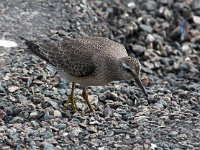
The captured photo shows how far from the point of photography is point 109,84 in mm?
11234

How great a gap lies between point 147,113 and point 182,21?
477cm

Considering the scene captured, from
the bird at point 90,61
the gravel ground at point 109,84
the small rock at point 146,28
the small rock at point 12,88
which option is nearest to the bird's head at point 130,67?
the bird at point 90,61

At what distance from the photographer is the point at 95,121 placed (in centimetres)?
954

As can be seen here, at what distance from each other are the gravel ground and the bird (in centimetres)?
52

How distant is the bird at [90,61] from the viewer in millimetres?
9562

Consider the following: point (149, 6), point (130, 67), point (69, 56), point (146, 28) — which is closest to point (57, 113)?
point (69, 56)

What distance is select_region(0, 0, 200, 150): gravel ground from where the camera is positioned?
903 centimetres

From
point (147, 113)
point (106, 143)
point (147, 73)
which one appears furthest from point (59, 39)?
point (106, 143)

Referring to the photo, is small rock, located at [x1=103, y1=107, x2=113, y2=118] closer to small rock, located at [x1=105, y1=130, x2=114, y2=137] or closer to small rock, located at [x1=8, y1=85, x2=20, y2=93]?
small rock, located at [x1=105, y1=130, x2=114, y2=137]

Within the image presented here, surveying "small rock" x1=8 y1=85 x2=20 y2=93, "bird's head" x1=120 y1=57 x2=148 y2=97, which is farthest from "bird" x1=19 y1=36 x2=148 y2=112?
"small rock" x1=8 y1=85 x2=20 y2=93

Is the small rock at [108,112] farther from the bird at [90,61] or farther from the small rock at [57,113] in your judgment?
the small rock at [57,113]

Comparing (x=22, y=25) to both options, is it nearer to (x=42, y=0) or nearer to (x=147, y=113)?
(x=42, y=0)

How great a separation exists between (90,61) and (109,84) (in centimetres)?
160

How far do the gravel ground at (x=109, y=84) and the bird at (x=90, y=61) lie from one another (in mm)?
525
